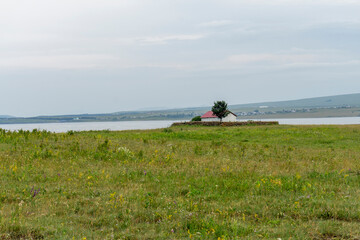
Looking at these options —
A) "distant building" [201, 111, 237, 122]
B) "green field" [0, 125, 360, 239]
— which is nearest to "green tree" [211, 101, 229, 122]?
"distant building" [201, 111, 237, 122]

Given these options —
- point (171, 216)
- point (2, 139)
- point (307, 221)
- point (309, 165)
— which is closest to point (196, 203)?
point (171, 216)

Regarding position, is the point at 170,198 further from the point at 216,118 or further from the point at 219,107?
the point at 216,118

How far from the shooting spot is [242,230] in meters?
7.16

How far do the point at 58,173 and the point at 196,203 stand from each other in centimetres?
631

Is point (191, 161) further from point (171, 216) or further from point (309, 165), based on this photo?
point (171, 216)

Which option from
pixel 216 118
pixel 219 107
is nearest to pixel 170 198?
pixel 219 107

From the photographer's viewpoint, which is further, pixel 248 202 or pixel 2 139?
pixel 2 139

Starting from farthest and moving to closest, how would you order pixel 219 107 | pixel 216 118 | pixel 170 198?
pixel 216 118 < pixel 219 107 < pixel 170 198

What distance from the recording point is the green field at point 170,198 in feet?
23.7

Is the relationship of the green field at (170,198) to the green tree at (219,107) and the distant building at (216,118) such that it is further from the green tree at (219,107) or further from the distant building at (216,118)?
the distant building at (216,118)

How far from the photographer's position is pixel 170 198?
975 cm

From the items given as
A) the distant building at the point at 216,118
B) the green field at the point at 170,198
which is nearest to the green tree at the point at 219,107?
the distant building at the point at 216,118

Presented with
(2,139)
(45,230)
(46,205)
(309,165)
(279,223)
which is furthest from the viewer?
(2,139)

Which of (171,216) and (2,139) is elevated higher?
(2,139)
